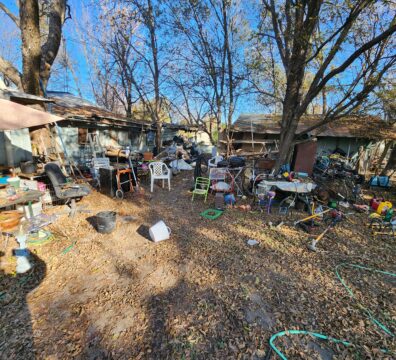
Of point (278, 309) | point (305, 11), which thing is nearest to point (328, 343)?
point (278, 309)

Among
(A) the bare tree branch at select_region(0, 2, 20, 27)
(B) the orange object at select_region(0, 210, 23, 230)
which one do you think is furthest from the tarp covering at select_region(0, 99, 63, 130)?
(A) the bare tree branch at select_region(0, 2, 20, 27)

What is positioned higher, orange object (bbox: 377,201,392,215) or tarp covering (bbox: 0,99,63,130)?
tarp covering (bbox: 0,99,63,130)

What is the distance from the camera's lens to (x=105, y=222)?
13.9 feet

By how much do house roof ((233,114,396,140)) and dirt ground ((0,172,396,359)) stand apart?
6035mm

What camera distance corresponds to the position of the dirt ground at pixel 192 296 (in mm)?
2139

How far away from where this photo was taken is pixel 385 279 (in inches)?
128

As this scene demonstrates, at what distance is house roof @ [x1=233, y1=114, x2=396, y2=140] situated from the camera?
34.1 feet

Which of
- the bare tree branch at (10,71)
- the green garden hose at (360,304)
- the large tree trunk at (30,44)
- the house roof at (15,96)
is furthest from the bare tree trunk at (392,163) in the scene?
the bare tree branch at (10,71)

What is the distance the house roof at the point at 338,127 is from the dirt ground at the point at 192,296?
6.03 metres

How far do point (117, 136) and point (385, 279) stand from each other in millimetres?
13587

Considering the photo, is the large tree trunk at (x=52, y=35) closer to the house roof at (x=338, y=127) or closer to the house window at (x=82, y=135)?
the house window at (x=82, y=135)

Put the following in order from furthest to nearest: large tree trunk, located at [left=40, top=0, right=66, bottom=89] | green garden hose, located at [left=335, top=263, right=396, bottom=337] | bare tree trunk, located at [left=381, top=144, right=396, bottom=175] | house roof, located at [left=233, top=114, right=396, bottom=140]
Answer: house roof, located at [left=233, top=114, right=396, bottom=140] → bare tree trunk, located at [left=381, top=144, right=396, bottom=175] → large tree trunk, located at [left=40, top=0, right=66, bottom=89] → green garden hose, located at [left=335, top=263, right=396, bottom=337]

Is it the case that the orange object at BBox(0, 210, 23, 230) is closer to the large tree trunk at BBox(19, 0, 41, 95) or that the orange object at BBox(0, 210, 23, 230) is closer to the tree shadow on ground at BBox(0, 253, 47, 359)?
the tree shadow on ground at BBox(0, 253, 47, 359)

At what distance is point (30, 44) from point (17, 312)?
8540 millimetres
